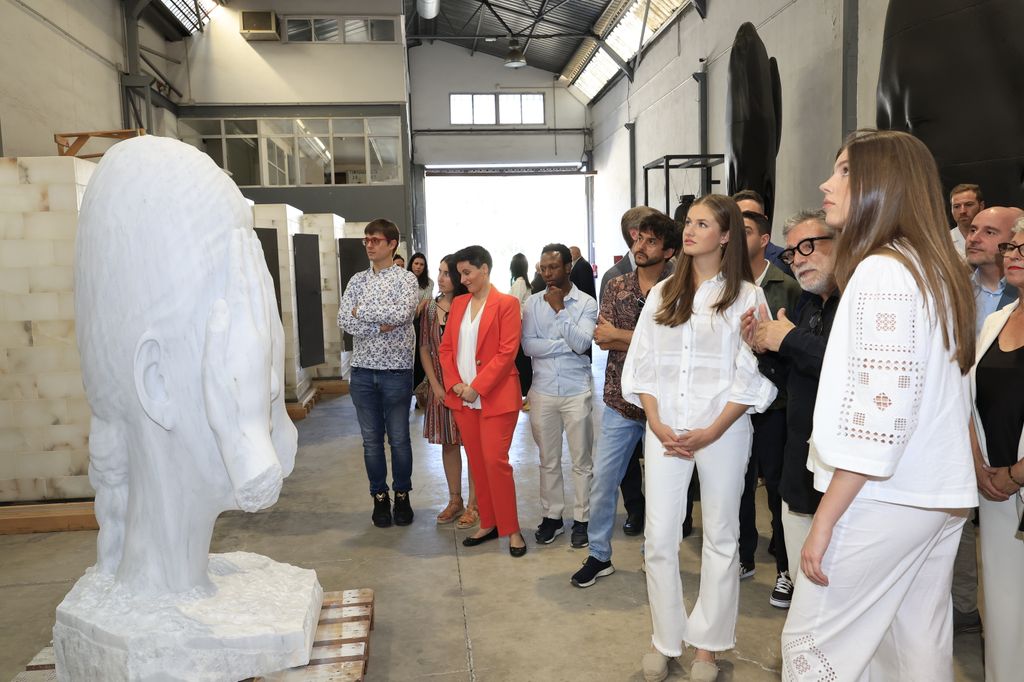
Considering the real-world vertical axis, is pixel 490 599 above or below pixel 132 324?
below

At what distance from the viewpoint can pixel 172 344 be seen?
2119mm

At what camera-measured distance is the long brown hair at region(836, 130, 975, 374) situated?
1505 millimetres

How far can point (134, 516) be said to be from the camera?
89.4 inches

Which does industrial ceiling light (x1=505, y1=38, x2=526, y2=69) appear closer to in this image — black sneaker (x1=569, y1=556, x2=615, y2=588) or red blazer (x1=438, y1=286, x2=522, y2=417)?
red blazer (x1=438, y1=286, x2=522, y2=417)

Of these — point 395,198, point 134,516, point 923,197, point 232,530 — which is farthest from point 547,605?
point 395,198

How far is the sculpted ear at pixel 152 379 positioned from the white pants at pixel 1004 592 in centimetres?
246

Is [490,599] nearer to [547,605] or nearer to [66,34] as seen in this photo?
[547,605]

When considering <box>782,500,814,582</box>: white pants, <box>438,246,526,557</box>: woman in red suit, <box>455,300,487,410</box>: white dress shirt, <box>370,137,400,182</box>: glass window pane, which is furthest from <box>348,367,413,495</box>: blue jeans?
<box>370,137,400,182</box>: glass window pane

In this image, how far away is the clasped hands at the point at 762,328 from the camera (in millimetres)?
2291

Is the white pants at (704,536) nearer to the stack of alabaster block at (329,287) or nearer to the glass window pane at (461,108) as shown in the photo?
the stack of alabaster block at (329,287)

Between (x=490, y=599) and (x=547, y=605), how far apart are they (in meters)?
0.28

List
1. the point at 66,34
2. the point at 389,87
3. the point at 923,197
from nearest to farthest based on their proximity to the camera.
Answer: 1. the point at 923,197
2. the point at 66,34
3. the point at 389,87

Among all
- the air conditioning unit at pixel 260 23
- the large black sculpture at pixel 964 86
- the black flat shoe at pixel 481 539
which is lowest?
the black flat shoe at pixel 481 539

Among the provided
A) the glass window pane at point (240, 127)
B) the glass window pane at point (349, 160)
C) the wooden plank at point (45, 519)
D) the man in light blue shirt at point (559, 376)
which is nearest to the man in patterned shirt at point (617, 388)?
the man in light blue shirt at point (559, 376)
